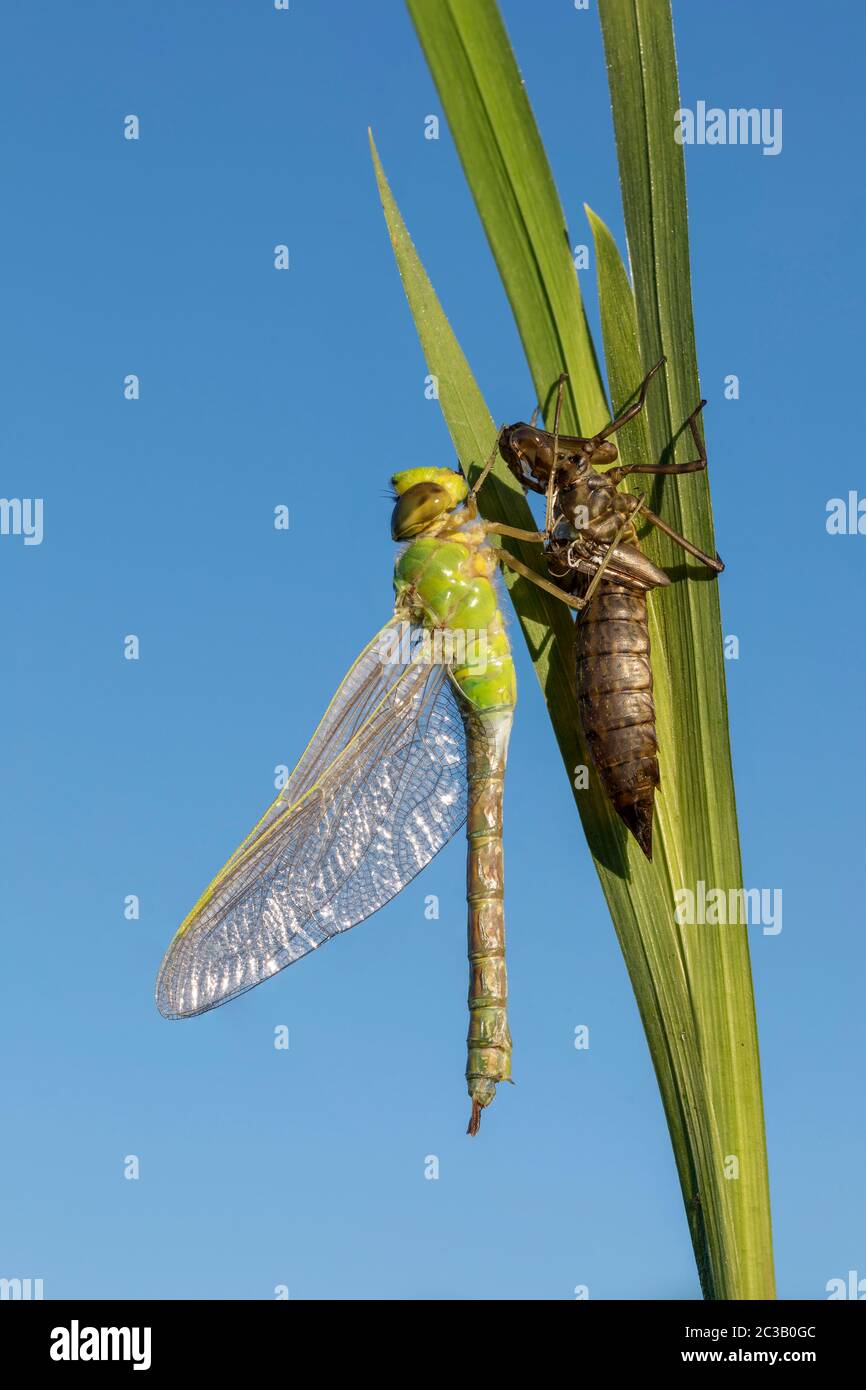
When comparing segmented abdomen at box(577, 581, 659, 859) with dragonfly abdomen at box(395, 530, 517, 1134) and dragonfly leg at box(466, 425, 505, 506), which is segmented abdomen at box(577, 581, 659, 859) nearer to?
dragonfly leg at box(466, 425, 505, 506)

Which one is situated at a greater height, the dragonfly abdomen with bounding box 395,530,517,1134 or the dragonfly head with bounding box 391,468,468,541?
the dragonfly head with bounding box 391,468,468,541

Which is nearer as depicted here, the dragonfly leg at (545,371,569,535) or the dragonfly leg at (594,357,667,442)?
the dragonfly leg at (594,357,667,442)

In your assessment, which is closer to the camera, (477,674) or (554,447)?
(554,447)

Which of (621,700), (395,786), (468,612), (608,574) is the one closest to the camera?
(621,700)

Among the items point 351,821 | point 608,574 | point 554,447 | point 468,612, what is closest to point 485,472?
point 554,447

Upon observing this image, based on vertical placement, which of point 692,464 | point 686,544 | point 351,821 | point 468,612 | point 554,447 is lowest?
point 351,821

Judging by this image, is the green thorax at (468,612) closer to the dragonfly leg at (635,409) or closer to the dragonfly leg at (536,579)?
the dragonfly leg at (536,579)

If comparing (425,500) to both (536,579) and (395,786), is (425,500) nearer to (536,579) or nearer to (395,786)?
(536,579)

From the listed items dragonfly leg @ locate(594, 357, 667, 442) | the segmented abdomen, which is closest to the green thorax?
the segmented abdomen
